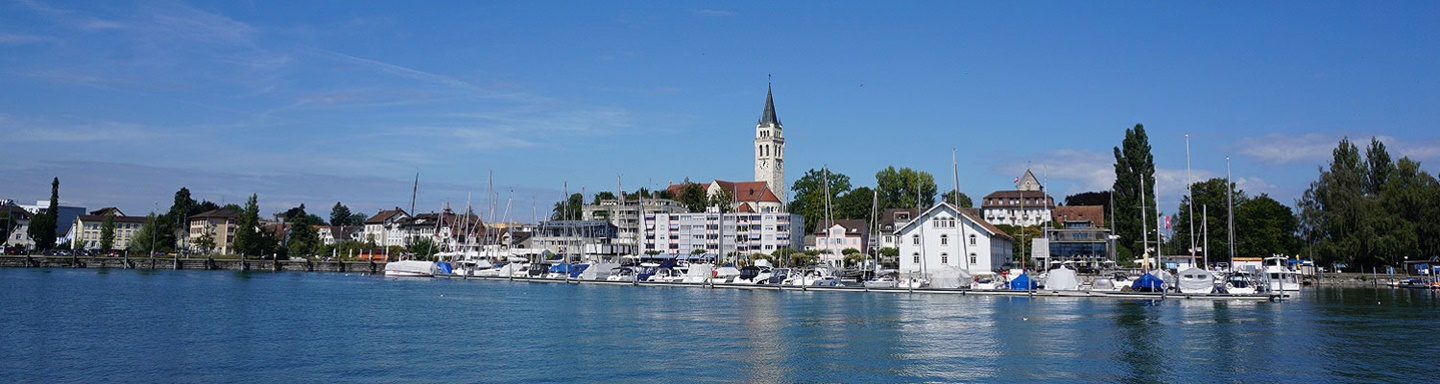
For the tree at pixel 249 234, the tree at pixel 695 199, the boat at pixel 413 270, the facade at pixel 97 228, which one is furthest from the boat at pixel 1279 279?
the facade at pixel 97 228

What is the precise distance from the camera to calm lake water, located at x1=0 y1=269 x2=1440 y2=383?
87.8 feet

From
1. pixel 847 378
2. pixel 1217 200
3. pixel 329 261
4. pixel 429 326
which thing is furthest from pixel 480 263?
pixel 847 378

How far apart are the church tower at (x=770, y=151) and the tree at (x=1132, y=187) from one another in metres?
70.9

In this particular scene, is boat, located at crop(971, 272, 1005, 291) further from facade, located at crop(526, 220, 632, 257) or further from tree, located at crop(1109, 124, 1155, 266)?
facade, located at crop(526, 220, 632, 257)

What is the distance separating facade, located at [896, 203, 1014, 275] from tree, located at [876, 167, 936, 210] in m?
51.4

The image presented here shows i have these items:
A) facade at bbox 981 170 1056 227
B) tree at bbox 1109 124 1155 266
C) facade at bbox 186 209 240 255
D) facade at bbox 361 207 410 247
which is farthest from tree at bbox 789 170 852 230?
facade at bbox 186 209 240 255

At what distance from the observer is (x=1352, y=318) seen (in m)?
A: 42.9

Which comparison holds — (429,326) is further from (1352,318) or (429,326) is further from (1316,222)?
(1316,222)

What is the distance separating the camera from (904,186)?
134 metres

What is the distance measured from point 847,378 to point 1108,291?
116 feet

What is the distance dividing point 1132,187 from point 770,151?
245ft

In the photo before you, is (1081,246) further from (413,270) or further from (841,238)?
(413,270)

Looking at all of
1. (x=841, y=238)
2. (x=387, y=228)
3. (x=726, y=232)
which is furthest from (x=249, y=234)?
(x=841, y=238)

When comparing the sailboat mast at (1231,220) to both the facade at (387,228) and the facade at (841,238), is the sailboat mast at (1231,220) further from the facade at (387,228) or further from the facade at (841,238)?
the facade at (387,228)
